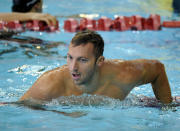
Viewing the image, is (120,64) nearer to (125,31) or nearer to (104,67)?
(104,67)

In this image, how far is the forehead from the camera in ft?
8.67

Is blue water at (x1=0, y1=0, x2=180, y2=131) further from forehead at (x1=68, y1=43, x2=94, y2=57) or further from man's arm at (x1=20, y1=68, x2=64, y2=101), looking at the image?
forehead at (x1=68, y1=43, x2=94, y2=57)

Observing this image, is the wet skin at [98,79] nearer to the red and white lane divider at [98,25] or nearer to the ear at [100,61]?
the ear at [100,61]

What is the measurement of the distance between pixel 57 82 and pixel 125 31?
567cm

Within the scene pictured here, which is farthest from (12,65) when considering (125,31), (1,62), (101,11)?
(101,11)

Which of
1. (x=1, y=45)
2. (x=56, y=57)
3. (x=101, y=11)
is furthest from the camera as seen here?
(x=101, y=11)

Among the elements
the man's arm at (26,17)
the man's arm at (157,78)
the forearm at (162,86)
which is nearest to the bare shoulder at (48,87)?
the man's arm at (157,78)

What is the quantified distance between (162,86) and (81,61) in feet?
2.90

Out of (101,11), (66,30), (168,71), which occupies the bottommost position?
(168,71)

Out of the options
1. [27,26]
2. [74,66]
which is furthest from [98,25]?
[74,66]

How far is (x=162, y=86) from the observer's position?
123 inches

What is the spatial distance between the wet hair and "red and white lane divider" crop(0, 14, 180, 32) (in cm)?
116

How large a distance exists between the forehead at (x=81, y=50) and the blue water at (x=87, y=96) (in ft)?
1.70

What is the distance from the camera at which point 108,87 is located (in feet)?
10.0
